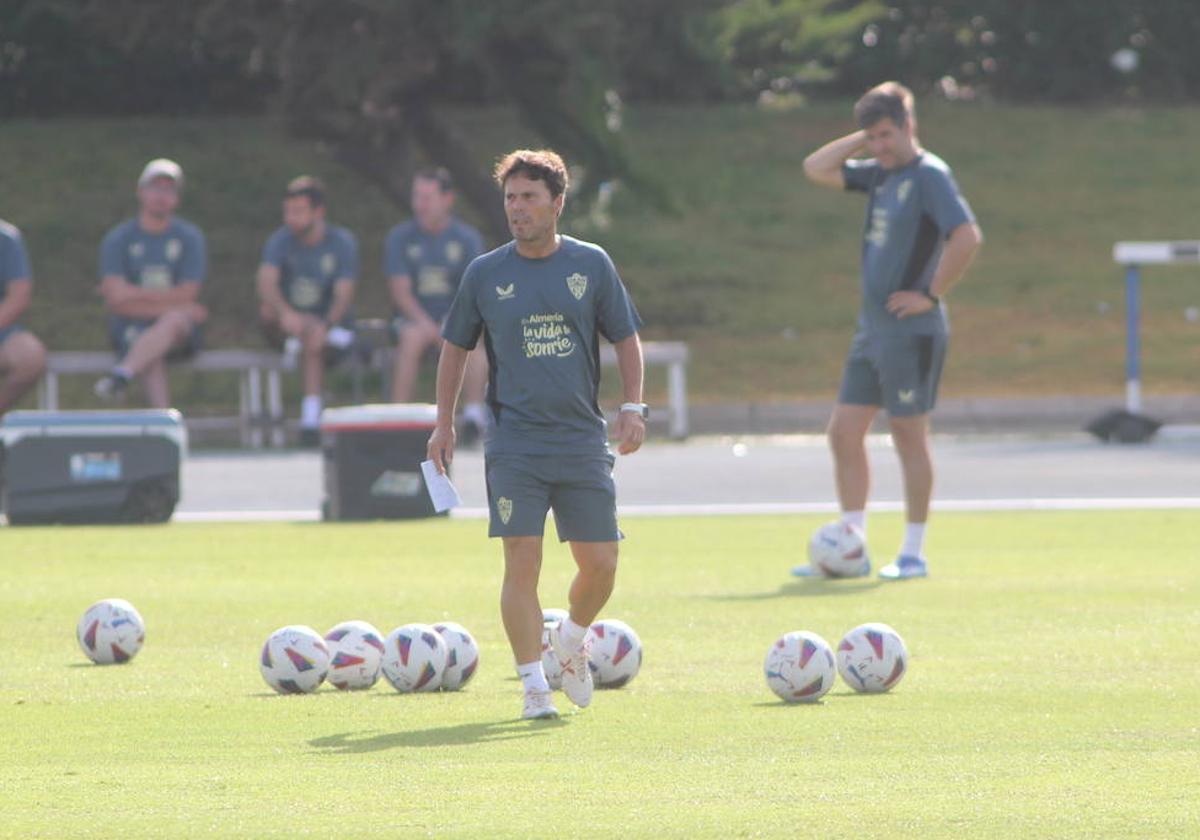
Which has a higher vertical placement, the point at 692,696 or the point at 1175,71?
the point at 1175,71

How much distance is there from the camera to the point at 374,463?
16.8 m

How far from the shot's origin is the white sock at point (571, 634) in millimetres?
8219

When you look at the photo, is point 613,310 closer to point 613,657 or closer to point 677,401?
point 613,657

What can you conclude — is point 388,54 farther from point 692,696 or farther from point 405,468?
point 692,696

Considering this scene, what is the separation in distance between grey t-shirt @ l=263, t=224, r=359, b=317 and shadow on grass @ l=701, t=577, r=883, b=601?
1056cm

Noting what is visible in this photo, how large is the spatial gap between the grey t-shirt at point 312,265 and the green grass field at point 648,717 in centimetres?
883

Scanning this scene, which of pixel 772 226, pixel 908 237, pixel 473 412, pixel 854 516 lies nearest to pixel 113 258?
pixel 473 412

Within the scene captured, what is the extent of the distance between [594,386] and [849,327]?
22779 millimetres

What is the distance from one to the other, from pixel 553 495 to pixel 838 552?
4437mm

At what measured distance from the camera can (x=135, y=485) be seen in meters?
16.5

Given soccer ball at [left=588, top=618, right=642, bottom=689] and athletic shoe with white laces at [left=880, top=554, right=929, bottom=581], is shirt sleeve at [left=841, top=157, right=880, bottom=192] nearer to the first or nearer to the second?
athletic shoe with white laces at [left=880, top=554, right=929, bottom=581]

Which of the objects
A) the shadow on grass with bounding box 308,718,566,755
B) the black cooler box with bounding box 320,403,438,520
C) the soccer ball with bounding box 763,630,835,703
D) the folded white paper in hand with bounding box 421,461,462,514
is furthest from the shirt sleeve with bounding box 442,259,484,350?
the black cooler box with bounding box 320,403,438,520

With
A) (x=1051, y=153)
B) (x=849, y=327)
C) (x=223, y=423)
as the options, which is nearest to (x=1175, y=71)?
(x=1051, y=153)

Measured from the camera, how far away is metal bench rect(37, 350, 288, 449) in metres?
23.1
